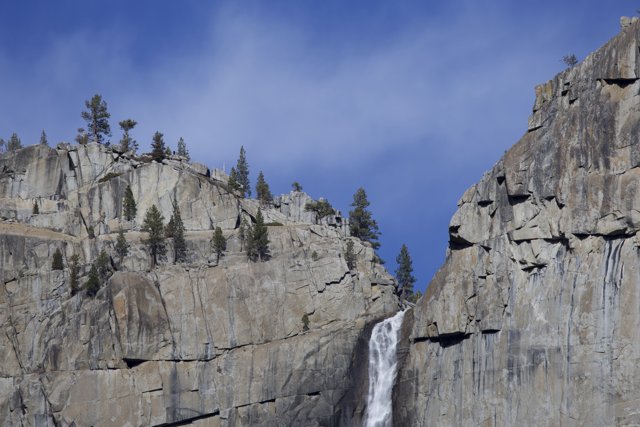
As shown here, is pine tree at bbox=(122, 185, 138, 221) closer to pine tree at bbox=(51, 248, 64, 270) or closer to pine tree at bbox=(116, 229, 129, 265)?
pine tree at bbox=(116, 229, 129, 265)

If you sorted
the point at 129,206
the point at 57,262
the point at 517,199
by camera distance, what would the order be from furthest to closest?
the point at 129,206, the point at 57,262, the point at 517,199

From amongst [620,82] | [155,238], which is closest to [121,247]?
[155,238]

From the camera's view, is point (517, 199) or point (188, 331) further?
point (188, 331)

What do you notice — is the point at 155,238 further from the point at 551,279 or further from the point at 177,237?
the point at 551,279

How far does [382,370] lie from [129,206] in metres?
33.8

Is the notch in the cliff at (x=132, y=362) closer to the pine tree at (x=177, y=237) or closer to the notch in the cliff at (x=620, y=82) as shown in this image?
the pine tree at (x=177, y=237)

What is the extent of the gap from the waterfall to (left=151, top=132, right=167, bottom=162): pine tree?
35518mm

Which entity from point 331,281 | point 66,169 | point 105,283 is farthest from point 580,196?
point 66,169

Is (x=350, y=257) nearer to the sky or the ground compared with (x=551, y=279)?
nearer to the sky

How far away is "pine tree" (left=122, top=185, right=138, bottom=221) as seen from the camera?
496 ft

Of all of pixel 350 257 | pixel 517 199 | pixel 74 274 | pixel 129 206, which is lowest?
pixel 74 274

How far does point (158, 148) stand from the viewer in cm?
16000

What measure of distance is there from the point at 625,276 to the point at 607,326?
4409 mm

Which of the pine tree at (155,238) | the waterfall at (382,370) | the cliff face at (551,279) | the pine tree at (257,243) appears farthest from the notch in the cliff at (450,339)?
the pine tree at (155,238)
